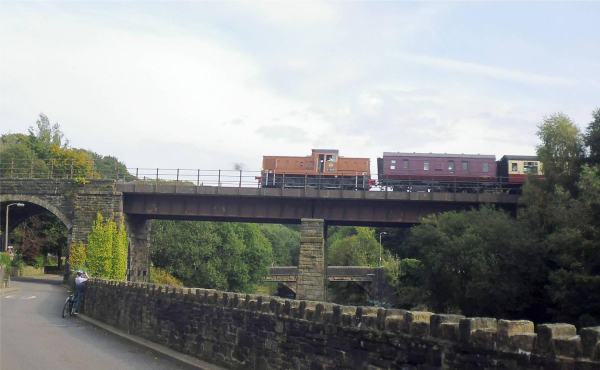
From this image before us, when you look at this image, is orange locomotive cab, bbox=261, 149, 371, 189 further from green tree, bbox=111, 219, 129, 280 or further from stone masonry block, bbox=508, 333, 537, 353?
stone masonry block, bbox=508, 333, 537, 353

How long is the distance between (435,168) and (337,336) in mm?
36685

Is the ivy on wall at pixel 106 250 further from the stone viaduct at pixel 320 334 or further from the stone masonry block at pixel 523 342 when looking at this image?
the stone masonry block at pixel 523 342

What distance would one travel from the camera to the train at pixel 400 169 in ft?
141

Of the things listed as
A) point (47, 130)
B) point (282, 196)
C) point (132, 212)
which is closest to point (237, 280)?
point (132, 212)

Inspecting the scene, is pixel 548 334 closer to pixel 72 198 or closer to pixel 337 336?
pixel 337 336

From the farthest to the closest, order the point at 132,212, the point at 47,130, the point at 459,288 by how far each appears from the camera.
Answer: the point at 47,130
the point at 132,212
the point at 459,288

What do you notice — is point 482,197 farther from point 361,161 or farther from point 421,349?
point 421,349

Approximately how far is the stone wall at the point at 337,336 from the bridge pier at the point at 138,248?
2621 cm

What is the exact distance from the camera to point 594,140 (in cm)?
3062

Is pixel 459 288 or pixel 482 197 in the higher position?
pixel 482 197

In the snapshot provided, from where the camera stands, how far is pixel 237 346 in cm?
1066

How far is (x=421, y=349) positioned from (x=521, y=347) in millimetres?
1405

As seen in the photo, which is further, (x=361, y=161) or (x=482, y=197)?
(x=361, y=161)

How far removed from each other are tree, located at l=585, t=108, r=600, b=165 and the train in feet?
36.1
